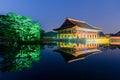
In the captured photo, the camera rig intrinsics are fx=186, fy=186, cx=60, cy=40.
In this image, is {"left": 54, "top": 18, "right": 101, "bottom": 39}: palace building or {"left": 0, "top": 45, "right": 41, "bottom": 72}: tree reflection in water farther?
{"left": 54, "top": 18, "right": 101, "bottom": 39}: palace building

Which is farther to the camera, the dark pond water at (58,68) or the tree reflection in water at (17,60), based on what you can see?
the tree reflection in water at (17,60)

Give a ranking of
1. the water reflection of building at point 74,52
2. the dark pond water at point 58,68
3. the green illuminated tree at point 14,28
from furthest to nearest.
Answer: the green illuminated tree at point 14,28, the water reflection of building at point 74,52, the dark pond water at point 58,68

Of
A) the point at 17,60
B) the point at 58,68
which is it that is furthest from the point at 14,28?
the point at 58,68

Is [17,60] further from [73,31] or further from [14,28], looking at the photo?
[73,31]

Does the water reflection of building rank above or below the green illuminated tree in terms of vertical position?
below

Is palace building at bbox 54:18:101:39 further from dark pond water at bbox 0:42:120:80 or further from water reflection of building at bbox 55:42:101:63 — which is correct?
dark pond water at bbox 0:42:120:80

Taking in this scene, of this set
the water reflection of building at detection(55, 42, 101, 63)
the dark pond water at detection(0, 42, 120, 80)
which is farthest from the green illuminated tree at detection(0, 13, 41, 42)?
the dark pond water at detection(0, 42, 120, 80)

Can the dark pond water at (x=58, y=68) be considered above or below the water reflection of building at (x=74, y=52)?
below

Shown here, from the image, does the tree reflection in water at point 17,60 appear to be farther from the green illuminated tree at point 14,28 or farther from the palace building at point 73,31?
the palace building at point 73,31

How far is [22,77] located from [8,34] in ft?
67.5

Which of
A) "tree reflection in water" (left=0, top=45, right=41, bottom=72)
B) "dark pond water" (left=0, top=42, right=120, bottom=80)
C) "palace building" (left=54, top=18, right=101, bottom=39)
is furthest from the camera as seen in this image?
"palace building" (left=54, top=18, right=101, bottom=39)

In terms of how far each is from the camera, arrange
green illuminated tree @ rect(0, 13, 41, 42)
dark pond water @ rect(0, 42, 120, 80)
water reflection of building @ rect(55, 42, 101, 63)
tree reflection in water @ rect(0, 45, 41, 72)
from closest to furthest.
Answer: dark pond water @ rect(0, 42, 120, 80), tree reflection in water @ rect(0, 45, 41, 72), water reflection of building @ rect(55, 42, 101, 63), green illuminated tree @ rect(0, 13, 41, 42)

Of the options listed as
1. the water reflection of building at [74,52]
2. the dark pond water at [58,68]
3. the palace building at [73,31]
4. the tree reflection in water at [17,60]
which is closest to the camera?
the dark pond water at [58,68]

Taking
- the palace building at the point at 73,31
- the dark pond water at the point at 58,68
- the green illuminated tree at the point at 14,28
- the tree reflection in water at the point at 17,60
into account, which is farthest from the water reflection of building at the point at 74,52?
the palace building at the point at 73,31
